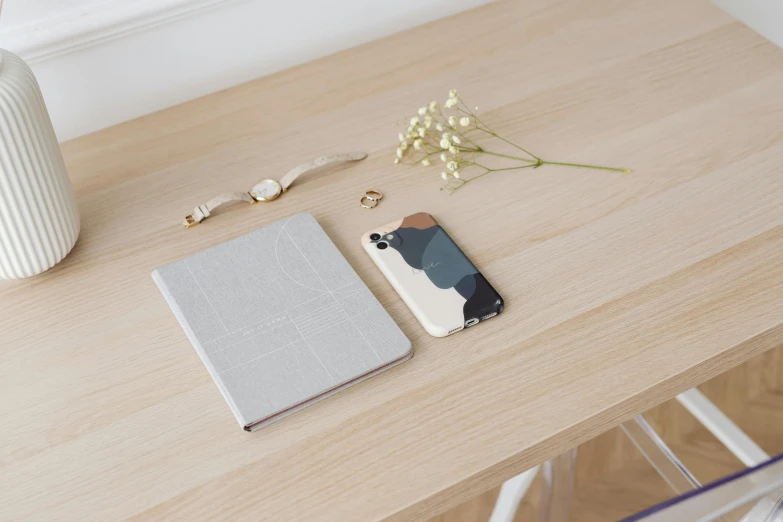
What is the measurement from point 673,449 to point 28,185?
1.18 meters

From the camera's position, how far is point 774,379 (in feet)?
5.07

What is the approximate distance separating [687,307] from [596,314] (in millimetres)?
83

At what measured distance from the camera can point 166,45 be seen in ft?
3.34

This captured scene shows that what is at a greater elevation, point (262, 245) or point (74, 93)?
point (74, 93)

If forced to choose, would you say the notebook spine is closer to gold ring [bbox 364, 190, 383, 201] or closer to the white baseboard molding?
gold ring [bbox 364, 190, 383, 201]

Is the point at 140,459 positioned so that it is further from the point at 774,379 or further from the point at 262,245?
the point at 774,379

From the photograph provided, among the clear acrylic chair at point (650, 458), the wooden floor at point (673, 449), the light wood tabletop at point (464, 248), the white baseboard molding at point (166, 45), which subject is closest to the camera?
the light wood tabletop at point (464, 248)

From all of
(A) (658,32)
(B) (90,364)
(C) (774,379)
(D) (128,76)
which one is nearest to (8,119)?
(B) (90,364)

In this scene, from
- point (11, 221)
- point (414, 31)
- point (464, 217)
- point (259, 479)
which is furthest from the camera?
point (414, 31)

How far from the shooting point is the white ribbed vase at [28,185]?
706mm

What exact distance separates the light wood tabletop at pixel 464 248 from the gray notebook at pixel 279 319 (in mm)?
18

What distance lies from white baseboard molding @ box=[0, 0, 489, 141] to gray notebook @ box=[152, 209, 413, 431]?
33 cm

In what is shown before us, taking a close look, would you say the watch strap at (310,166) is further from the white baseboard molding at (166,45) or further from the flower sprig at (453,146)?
the white baseboard molding at (166,45)

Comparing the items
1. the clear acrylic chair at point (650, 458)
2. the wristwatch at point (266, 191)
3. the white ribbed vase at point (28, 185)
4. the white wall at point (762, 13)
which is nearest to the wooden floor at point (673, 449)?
the clear acrylic chair at point (650, 458)
